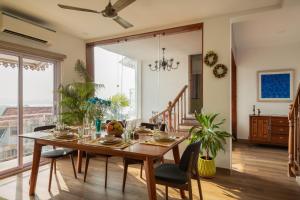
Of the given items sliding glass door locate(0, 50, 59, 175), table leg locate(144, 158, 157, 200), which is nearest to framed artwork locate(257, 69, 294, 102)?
table leg locate(144, 158, 157, 200)

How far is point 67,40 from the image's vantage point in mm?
4332

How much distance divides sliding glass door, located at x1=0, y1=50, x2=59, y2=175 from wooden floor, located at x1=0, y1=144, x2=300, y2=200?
0.45m

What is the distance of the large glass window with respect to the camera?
554cm

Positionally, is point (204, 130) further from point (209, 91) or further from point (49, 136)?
point (49, 136)

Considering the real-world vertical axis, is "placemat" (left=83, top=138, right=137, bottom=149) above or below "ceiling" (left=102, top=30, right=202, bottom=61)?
below

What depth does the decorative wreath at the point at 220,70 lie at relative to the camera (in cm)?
341

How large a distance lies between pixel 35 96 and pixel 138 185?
262 cm

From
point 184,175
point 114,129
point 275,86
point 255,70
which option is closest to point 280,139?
point 275,86

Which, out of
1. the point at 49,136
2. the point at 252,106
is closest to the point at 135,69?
the point at 252,106

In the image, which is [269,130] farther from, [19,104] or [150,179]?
[19,104]

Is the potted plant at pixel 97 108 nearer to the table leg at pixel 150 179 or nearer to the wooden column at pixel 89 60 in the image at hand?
→ the table leg at pixel 150 179

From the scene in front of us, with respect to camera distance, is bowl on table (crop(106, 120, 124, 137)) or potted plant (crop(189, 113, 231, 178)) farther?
potted plant (crop(189, 113, 231, 178))

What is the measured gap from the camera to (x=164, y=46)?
5.59m

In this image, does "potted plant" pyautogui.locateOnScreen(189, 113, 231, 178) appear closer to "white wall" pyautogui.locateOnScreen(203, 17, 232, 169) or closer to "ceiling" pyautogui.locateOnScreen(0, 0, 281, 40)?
"white wall" pyautogui.locateOnScreen(203, 17, 232, 169)
